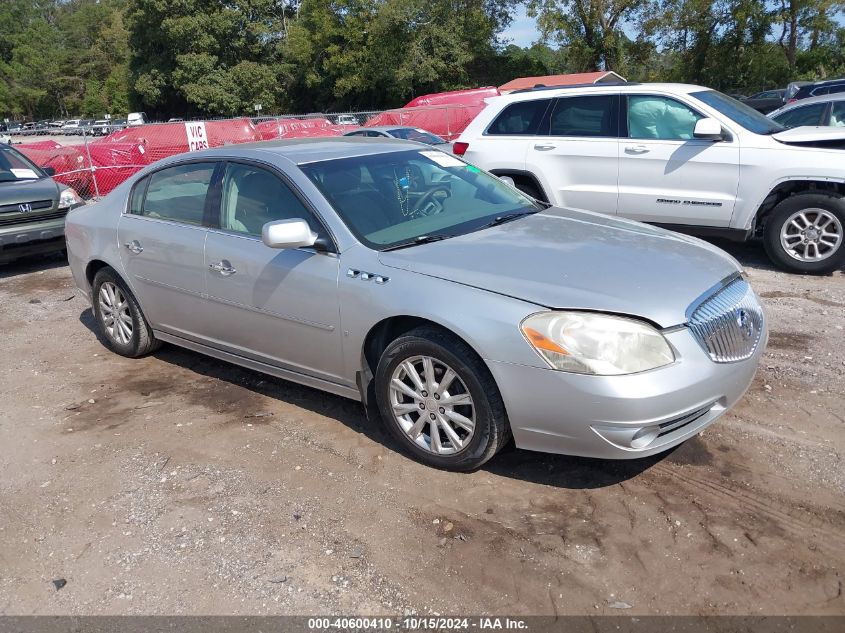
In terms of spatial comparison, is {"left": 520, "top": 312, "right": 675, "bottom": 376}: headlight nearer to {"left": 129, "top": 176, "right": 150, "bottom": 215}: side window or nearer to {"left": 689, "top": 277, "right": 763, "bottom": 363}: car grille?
{"left": 689, "top": 277, "right": 763, "bottom": 363}: car grille

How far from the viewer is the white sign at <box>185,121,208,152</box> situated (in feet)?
60.3

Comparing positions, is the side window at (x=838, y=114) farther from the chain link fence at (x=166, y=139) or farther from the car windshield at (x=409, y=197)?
the chain link fence at (x=166, y=139)

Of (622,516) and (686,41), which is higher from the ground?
(686,41)

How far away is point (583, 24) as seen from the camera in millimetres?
40500

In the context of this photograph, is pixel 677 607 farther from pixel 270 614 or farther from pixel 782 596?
pixel 270 614

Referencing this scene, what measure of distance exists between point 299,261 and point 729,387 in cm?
230

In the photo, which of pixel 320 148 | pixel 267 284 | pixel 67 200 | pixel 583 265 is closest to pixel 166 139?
pixel 67 200

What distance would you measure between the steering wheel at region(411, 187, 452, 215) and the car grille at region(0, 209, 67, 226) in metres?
6.43

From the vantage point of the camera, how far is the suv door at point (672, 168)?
7152 mm

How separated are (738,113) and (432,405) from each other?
5.55 m


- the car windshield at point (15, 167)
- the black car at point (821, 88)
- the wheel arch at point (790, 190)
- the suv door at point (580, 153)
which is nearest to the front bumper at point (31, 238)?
the car windshield at point (15, 167)

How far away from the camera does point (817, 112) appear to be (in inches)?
372

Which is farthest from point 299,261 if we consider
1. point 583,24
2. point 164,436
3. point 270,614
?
point 583,24

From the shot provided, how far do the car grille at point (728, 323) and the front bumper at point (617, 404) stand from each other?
6cm
